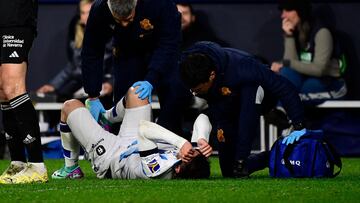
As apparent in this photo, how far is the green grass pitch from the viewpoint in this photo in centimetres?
654

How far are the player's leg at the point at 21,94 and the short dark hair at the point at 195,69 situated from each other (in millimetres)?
1073

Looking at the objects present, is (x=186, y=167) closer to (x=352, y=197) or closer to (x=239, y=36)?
(x=352, y=197)

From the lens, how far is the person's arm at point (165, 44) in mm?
8391

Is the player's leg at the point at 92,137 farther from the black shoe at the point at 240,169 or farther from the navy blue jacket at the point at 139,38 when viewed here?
the black shoe at the point at 240,169

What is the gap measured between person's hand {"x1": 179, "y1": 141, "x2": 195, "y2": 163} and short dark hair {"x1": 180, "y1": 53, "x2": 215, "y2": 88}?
515 millimetres

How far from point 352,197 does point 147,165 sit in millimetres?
1619

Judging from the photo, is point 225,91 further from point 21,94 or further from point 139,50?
point 21,94

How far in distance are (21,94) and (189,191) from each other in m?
1.46

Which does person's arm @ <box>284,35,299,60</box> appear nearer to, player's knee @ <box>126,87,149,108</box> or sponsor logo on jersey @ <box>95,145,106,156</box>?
player's knee @ <box>126,87,149,108</box>

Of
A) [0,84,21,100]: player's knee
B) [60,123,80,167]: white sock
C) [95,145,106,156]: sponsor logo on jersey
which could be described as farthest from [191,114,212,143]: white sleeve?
[0,84,21,100]: player's knee

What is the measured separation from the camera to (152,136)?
25.0 ft

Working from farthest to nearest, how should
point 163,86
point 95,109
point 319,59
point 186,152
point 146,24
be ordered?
1. point 319,59
2. point 163,86
3. point 95,109
4. point 146,24
5. point 186,152

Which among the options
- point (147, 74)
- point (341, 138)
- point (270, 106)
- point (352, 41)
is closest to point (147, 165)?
point (147, 74)

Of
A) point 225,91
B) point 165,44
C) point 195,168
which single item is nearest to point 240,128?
point 225,91
